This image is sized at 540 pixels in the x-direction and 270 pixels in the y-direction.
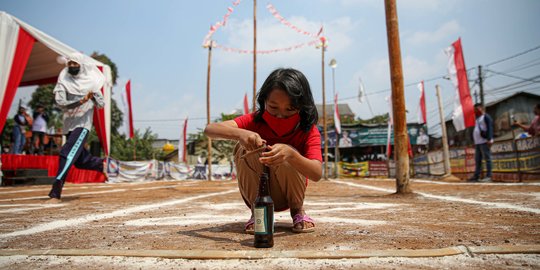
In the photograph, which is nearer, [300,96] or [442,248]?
[442,248]

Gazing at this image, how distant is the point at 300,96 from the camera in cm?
202

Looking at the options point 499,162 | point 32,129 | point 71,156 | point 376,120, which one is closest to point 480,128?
point 499,162

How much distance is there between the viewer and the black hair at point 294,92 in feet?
6.47

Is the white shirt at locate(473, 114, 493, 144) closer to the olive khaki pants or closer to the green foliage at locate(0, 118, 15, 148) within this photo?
the olive khaki pants

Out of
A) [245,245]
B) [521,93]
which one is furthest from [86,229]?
[521,93]

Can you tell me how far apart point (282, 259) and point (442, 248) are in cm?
76

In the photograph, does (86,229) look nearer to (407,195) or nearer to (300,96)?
(300,96)

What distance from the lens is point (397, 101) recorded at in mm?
5613

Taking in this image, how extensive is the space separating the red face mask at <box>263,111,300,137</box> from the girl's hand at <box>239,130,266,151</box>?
310 millimetres

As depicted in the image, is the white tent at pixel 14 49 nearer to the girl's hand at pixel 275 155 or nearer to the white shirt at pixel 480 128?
the girl's hand at pixel 275 155

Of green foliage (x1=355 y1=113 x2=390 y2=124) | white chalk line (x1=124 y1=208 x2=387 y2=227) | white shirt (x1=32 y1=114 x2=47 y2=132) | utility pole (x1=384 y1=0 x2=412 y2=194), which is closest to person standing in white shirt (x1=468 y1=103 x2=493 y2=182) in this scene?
utility pole (x1=384 y1=0 x2=412 y2=194)

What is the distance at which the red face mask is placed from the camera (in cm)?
216

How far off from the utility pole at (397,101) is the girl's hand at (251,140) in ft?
13.7

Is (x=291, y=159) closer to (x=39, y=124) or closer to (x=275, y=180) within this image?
(x=275, y=180)
